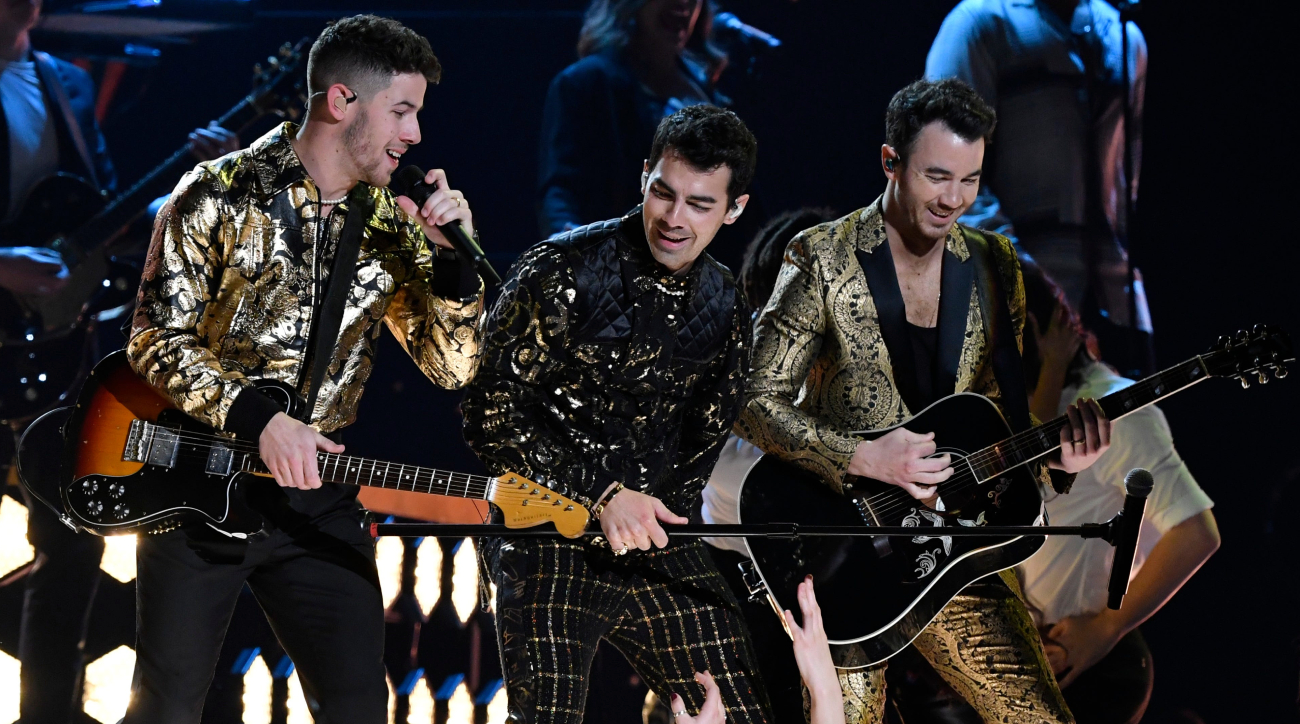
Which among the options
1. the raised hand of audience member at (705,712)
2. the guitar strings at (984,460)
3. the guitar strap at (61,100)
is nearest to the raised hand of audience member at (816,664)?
the raised hand of audience member at (705,712)

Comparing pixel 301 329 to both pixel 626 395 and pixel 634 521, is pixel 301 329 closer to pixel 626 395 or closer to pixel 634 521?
pixel 626 395

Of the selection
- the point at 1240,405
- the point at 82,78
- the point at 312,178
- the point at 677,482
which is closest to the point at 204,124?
the point at 82,78

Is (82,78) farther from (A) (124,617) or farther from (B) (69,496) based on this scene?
(B) (69,496)

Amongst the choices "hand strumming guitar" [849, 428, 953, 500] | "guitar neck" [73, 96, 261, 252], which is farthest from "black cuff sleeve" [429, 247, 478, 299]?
"guitar neck" [73, 96, 261, 252]

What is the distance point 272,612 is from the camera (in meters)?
2.90

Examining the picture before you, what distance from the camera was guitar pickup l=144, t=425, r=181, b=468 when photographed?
2.77 m

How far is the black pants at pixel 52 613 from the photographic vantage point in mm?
4871

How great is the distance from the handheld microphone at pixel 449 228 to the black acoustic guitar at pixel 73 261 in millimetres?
2411

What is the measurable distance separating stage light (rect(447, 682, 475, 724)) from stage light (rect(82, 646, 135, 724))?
1.37 metres

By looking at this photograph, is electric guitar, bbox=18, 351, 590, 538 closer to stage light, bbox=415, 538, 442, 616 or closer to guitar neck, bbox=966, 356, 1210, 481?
guitar neck, bbox=966, 356, 1210, 481

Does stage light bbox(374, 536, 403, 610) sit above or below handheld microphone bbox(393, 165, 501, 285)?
below

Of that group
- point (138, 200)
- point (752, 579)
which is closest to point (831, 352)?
point (752, 579)

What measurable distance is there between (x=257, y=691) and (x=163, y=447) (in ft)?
8.54

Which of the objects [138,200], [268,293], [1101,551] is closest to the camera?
[268,293]
